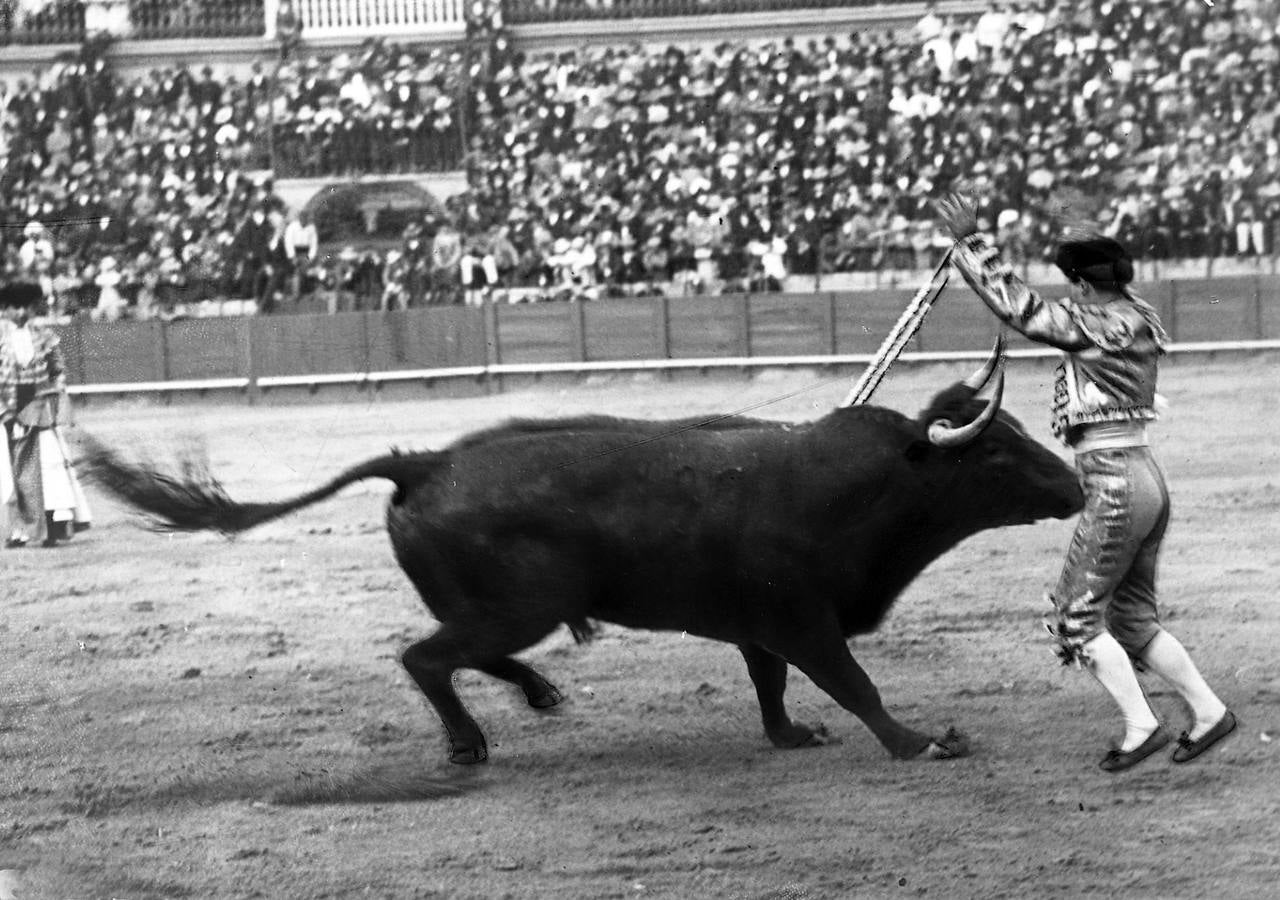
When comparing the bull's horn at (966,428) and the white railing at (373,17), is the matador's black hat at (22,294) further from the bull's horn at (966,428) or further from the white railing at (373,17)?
the bull's horn at (966,428)

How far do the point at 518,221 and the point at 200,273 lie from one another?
0.95m

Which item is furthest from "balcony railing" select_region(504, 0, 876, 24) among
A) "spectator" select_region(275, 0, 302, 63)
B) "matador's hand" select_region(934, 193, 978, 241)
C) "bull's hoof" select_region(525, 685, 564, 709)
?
"bull's hoof" select_region(525, 685, 564, 709)

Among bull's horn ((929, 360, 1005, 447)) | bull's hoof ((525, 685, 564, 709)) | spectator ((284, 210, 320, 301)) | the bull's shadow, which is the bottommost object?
the bull's shadow

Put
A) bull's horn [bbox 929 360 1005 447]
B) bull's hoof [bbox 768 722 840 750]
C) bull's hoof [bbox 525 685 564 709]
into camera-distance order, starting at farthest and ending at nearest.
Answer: bull's hoof [bbox 525 685 564 709], bull's hoof [bbox 768 722 840 750], bull's horn [bbox 929 360 1005 447]

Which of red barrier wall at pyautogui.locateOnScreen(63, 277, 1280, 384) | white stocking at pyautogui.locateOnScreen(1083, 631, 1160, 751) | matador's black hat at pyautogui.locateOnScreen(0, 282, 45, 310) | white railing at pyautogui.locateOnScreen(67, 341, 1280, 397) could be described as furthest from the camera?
matador's black hat at pyautogui.locateOnScreen(0, 282, 45, 310)

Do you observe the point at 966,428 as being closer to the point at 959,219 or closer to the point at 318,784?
the point at 959,219

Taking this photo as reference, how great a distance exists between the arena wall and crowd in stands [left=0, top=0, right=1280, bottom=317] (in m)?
0.11

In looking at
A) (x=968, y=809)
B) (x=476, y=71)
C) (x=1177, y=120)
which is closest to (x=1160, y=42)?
(x=1177, y=120)

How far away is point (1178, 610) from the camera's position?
5.98 m

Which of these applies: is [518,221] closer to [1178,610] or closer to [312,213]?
[312,213]

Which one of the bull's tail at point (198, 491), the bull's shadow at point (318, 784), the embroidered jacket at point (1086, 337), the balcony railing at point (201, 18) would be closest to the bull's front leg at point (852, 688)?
the embroidered jacket at point (1086, 337)

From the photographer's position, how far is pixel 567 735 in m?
4.87

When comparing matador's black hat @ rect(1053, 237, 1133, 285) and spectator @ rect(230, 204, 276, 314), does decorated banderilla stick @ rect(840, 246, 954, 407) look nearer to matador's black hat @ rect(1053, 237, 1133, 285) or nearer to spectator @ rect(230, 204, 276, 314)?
matador's black hat @ rect(1053, 237, 1133, 285)

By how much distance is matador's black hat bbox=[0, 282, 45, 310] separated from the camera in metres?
5.47
